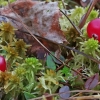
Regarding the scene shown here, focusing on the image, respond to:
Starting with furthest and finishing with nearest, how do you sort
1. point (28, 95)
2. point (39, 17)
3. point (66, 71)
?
1. point (39, 17)
2. point (66, 71)
3. point (28, 95)

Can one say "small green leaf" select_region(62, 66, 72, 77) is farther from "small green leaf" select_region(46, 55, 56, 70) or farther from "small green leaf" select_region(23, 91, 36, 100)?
"small green leaf" select_region(23, 91, 36, 100)

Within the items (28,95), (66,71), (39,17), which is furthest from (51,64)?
(39,17)

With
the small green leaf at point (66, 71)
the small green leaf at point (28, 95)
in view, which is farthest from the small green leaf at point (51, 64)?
the small green leaf at point (28, 95)

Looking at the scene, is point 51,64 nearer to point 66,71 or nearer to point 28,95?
point 66,71

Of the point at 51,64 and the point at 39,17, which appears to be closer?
the point at 51,64

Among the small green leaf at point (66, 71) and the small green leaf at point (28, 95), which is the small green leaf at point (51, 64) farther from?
the small green leaf at point (28, 95)

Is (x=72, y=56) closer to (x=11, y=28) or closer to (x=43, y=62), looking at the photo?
(x=43, y=62)

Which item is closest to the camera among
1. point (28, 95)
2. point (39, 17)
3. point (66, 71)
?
point (28, 95)

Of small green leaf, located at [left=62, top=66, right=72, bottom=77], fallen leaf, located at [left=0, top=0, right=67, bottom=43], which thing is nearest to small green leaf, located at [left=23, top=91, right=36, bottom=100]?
small green leaf, located at [left=62, top=66, right=72, bottom=77]

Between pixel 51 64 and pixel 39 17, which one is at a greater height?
pixel 39 17

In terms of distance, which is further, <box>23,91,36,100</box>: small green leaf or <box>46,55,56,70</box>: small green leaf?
<box>46,55,56,70</box>: small green leaf

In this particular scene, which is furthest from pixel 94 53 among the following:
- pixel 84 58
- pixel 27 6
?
pixel 27 6
